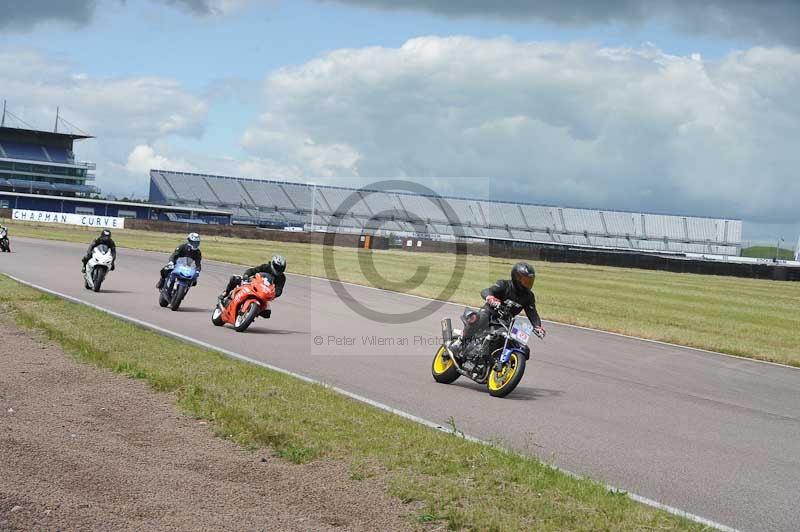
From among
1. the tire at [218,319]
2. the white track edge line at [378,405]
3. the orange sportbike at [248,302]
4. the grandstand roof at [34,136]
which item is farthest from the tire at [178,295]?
the grandstand roof at [34,136]

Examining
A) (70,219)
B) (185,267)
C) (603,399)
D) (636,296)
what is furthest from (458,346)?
(70,219)

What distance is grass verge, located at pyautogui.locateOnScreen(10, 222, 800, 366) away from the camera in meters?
21.5

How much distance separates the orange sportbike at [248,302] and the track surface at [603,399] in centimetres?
38

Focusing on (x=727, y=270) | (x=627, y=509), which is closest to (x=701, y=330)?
(x=627, y=509)

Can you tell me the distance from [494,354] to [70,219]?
6911cm

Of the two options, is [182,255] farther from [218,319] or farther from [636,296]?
[636,296]

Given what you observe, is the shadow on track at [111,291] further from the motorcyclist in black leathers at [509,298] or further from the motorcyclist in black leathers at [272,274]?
the motorcyclist in black leathers at [509,298]

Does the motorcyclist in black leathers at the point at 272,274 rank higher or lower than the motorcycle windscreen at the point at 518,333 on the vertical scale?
higher

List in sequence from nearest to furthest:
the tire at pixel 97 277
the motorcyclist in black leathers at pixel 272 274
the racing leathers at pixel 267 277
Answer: the motorcyclist in black leathers at pixel 272 274
the racing leathers at pixel 267 277
the tire at pixel 97 277

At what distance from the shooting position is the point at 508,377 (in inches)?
426

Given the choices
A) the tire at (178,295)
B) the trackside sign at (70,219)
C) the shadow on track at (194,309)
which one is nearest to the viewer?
the tire at (178,295)

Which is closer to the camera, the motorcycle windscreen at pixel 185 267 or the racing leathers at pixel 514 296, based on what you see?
the racing leathers at pixel 514 296

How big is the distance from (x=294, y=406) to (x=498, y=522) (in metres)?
3.71

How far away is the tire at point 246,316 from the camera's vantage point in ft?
51.6
